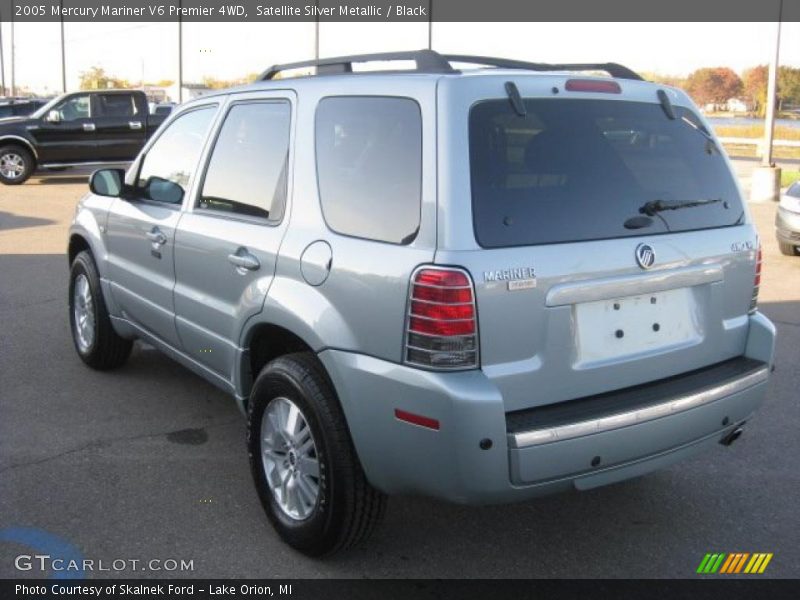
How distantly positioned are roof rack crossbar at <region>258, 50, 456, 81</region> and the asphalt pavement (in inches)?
75.8

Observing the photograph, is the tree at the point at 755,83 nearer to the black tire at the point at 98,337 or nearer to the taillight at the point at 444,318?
the black tire at the point at 98,337

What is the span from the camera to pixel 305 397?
126 inches

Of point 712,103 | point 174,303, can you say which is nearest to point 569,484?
point 174,303

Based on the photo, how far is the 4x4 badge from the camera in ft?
10.1

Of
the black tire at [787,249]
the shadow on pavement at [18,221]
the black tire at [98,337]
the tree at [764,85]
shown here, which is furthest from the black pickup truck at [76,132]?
the tree at [764,85]

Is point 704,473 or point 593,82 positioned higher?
point 593,82

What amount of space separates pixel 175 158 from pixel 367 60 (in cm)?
153

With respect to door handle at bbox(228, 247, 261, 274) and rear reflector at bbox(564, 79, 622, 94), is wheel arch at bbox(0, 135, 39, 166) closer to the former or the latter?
door handle at bbox(228, 247, 261, 274)

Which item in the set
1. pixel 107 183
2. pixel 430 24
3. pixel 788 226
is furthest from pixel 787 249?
pixel 430 24

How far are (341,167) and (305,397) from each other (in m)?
0.89

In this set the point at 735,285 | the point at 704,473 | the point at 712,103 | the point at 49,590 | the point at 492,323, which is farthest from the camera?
the point at 712,103

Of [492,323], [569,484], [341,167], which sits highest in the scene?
[341,167]

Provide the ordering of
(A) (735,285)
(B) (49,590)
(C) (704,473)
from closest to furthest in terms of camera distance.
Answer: (B) (49,590) → (A) (735,285) → (C) (704,473)

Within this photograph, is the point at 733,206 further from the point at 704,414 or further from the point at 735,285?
the point at 704,414
